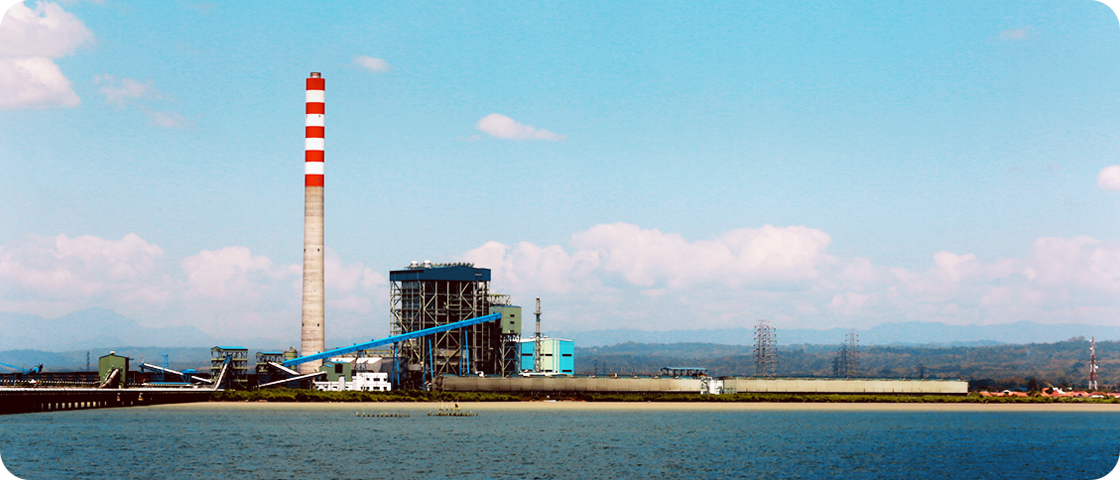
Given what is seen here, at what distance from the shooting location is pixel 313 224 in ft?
499

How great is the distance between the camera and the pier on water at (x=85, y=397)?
5025 inches

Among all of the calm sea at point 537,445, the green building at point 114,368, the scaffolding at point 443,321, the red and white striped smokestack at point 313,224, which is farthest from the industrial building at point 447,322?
the green building at point 114,368

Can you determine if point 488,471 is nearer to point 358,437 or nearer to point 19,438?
point 358,437

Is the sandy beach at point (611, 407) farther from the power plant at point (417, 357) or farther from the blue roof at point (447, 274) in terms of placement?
the blue roof at point (447, 274)

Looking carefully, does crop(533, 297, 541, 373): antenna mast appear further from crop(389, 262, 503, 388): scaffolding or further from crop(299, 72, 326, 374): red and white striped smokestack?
crop(299, 72, 326, 374): red and white striped smokestack

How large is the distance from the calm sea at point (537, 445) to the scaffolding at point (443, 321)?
23.2m

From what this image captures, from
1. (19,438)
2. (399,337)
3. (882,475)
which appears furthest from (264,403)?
(882,475)

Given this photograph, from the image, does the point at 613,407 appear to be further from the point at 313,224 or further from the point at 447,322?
the point at 313,224

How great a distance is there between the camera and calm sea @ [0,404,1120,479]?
71438 mm

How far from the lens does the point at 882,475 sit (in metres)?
72.6

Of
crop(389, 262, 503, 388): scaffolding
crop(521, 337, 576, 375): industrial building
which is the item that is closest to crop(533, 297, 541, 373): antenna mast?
crop(521, 337, 576, 375): industrial building

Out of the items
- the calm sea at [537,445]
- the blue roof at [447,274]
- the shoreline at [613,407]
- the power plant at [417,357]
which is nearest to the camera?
the calm sea at [537,445]

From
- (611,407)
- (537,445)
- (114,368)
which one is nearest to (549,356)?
(611,407)

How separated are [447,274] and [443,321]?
6.55m
